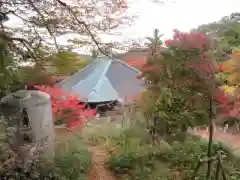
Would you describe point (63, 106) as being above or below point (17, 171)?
above

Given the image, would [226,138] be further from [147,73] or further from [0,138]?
[0,138]

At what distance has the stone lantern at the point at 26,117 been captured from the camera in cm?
363

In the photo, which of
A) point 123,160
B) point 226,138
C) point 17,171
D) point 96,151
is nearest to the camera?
point 17,171

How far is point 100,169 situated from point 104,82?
3.01 meters

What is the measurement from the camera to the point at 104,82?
7.14 meters

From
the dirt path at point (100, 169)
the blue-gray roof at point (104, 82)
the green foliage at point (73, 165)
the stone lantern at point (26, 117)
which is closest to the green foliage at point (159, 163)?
the dirt path at point (100, 169)

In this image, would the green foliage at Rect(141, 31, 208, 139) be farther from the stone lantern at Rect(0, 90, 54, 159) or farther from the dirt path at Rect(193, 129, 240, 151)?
the dirt path at Rect(193, 129, 240, 151)

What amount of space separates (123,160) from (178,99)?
1.46 meters

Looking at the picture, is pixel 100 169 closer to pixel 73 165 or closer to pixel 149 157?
pixel 73 165

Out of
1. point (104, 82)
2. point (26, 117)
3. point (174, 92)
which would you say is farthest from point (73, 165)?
point (104, 82)

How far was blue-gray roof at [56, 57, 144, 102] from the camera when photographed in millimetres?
6949

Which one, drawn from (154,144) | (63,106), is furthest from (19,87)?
(154,144)

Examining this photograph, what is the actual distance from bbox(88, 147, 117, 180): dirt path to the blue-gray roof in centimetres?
210

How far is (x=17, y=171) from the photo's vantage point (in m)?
3.26
